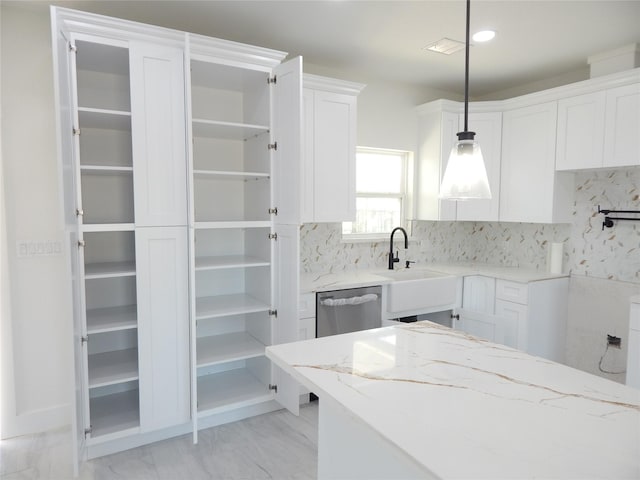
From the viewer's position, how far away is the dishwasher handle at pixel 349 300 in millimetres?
3052

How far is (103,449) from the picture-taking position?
97.5 inches

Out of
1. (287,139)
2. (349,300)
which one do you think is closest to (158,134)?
(287,139)

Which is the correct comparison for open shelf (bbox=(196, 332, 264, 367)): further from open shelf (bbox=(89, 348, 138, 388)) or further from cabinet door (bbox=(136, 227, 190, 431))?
open shelf (bbox=(89, 348, 138, 388))

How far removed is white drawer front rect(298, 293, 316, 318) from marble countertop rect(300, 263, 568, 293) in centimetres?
4

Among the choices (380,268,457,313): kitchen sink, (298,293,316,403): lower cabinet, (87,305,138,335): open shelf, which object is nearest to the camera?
(87,305,138,335): open shelf

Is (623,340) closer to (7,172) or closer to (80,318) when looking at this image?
(80,318)

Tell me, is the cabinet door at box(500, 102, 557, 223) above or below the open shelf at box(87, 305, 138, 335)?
above

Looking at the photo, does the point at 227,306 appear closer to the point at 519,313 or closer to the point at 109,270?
the point at 109,270

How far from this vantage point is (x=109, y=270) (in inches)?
99.8

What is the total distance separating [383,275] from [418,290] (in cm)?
35

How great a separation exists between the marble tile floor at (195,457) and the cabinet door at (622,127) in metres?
2.90

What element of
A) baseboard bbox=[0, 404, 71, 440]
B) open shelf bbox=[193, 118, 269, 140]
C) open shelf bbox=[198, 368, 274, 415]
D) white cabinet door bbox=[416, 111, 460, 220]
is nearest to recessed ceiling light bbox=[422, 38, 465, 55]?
white cabinet door bbox=[416, 111, 460, 220]

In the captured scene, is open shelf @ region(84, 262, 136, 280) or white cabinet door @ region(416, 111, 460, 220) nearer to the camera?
open shelf @ region(84, 262, 136, 280)

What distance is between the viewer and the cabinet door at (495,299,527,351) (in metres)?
3.40
